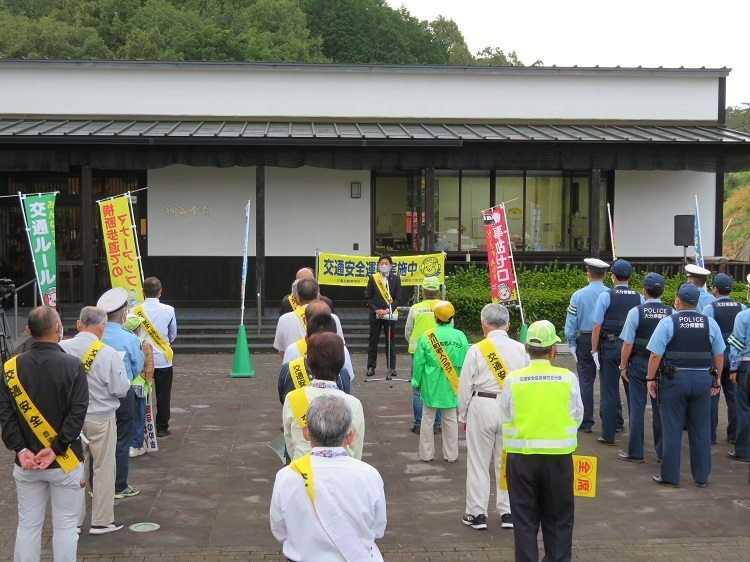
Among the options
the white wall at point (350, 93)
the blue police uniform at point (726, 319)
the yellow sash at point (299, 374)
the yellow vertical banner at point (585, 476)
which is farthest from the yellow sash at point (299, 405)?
the white wall at point (350, 93)

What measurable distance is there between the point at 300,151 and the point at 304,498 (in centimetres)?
1509

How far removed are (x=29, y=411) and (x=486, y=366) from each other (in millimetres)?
3572

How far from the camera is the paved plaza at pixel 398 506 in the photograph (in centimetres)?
700

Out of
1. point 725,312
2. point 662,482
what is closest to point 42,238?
point 662,482

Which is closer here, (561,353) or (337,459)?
(337,459)

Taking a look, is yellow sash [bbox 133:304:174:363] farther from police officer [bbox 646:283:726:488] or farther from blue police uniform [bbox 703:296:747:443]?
blue police uniform [bbox 703:296:747:443]

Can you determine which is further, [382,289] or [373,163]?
[373,163]

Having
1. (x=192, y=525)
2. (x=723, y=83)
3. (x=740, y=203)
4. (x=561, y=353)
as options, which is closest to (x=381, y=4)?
(x=740, y=203)

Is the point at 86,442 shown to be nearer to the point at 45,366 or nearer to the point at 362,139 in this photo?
the point at 45,366

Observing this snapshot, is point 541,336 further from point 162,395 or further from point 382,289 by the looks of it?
point 382,289

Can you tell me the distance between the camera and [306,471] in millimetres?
3973

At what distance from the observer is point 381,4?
7600cm

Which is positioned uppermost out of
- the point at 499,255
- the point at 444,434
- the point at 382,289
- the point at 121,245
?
the point at 121,245

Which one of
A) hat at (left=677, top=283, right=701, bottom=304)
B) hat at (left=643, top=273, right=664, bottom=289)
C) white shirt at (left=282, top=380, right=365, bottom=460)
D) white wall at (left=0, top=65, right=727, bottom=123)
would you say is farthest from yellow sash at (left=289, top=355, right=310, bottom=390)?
white wall at (left=0, top=65, right=727, bottom=123)
